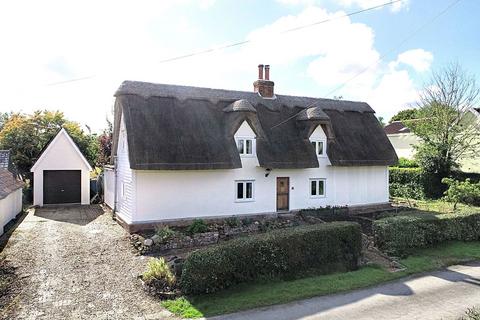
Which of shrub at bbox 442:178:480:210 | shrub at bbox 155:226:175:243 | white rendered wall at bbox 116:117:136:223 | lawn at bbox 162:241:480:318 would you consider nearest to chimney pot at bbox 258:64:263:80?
white rendered wall at bbox 116:117:136:223

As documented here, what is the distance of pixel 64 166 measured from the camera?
76.7 feet

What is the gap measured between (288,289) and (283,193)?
1031 centimetres

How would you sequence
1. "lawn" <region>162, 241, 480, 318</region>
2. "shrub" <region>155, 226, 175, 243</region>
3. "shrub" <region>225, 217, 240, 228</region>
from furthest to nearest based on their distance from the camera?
"shrub" <region>225, 217, 240, 228</region> → "shrub" <region>155, 226, 175, 243</region> → "lawn" <region>162, 241, 480, 318</region>

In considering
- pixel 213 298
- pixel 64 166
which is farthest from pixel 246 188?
pixel 64 166

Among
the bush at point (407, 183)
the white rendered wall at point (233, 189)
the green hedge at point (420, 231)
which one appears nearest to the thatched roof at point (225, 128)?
the white rendered wall at point (233, 189)

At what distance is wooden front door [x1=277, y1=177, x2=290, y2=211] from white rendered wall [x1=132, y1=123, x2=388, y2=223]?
0.81ft

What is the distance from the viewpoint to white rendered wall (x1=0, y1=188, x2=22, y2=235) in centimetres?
1538

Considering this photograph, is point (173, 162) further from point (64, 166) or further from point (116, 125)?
point (64, 166)

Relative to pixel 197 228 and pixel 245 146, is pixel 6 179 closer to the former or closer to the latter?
pixel 197 228

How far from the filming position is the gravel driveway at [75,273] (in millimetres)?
8802

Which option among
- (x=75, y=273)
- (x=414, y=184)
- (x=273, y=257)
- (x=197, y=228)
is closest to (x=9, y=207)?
(x=75, y=273)

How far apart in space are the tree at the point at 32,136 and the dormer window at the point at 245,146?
630 inches

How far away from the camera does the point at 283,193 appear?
20281 mm

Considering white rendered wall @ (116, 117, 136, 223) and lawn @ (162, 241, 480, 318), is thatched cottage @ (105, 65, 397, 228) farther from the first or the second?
lawn @ (162, 241, 480, 318)
